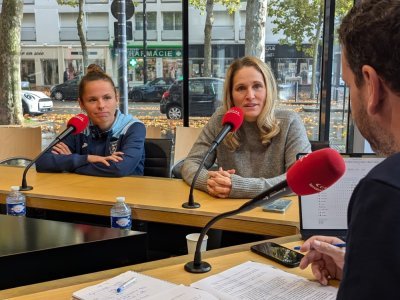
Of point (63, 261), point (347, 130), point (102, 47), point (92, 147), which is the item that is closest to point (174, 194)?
point (92, 147)

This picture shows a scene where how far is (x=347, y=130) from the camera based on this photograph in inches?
178

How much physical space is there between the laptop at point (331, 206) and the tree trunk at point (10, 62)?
4.34 metres

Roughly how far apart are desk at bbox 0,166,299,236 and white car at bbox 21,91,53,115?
9.48ft

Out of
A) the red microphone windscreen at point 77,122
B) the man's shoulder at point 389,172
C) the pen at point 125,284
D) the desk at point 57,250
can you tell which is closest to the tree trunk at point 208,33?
the red microphone windscreen at point 77,122

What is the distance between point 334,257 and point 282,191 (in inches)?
11.3

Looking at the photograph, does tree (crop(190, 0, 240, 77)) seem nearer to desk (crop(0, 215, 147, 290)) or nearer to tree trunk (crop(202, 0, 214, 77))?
tree trunk (crop(202, 0, 214, 77))

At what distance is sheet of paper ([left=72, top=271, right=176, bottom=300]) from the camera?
3.50 feet

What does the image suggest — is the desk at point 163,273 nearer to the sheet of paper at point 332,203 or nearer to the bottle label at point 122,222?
the sheet of paper at point 332,203

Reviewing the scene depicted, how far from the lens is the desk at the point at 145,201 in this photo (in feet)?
5.82

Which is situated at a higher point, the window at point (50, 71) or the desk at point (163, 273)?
the window at point (50, 71)

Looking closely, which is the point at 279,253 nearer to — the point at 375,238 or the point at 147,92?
the point at 375,238

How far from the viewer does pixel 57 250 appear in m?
1.19

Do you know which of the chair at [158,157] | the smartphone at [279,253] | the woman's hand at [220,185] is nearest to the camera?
the smartphone at [279,253]

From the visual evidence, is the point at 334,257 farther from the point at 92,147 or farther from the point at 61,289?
the point at 92,147
